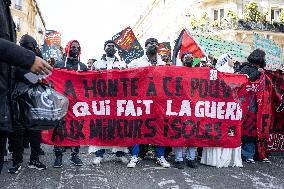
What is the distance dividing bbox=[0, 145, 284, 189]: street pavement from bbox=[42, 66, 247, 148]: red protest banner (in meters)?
0.46

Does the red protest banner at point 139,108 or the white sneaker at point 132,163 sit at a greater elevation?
the red protest banner at point 139,108

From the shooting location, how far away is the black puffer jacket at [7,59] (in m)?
2.40

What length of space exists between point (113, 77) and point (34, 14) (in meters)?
61.8

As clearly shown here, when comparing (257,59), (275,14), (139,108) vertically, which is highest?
(275,14)

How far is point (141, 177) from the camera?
18.4 ft

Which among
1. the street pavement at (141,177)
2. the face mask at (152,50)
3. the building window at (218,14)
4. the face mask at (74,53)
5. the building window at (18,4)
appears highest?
the building window at (18,4)

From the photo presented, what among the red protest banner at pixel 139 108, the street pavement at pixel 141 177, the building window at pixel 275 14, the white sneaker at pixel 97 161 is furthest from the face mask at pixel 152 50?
the building window at pixel 275 14

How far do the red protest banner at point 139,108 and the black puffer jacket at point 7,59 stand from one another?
4042mm

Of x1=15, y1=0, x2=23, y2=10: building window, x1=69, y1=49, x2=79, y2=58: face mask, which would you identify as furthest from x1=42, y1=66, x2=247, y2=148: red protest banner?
x1=15, y1=0, x2=23, y2=10: building window

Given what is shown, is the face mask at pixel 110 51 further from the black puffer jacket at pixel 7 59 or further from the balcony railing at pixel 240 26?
the balcony railing at pixel 240 26

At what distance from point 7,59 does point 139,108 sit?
4424 mm

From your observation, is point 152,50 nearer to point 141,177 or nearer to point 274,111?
point 141,177

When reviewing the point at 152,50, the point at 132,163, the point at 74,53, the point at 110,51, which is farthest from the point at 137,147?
the point at 110,51

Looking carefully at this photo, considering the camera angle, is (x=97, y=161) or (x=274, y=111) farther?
(x=274, y=111)
